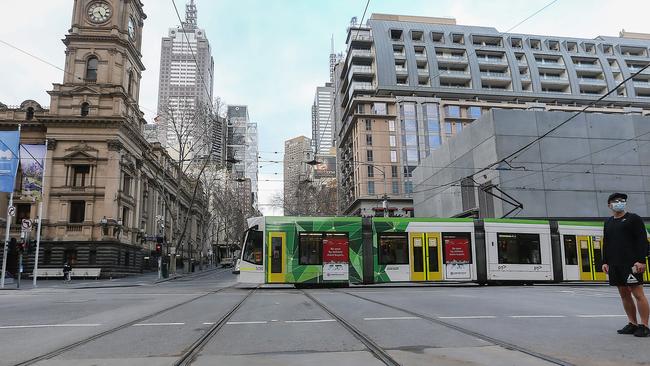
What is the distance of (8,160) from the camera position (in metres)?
27.7

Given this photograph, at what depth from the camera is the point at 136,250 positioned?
50.8 metres

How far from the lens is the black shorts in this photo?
21.9 feet

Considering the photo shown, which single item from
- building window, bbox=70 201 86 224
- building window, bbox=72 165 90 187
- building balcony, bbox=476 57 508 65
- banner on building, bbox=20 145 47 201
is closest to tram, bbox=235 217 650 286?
banner on building, bbox=20 145 47 201

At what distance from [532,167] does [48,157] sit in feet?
138

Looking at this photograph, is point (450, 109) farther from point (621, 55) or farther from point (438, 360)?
point (438, 360)

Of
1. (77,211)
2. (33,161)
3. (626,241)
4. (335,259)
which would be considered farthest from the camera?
(77,211)

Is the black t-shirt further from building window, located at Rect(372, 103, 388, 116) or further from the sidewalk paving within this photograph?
building window, located at Rect(372, 103, 388, 116)

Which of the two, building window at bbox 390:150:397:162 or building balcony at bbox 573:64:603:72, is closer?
building window at bbox 390:150:397:162

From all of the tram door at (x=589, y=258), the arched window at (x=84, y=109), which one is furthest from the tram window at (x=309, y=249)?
the arched window at (x=84, y=109)

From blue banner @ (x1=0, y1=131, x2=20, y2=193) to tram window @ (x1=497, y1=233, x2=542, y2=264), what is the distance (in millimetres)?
26430

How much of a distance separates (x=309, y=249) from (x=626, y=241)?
1511 cm

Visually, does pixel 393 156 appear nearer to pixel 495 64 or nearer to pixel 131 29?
pixel 495 64

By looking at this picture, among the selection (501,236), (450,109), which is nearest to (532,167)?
(501,236)

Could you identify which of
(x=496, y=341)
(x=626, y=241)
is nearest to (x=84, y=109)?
(x=496, y=341)
